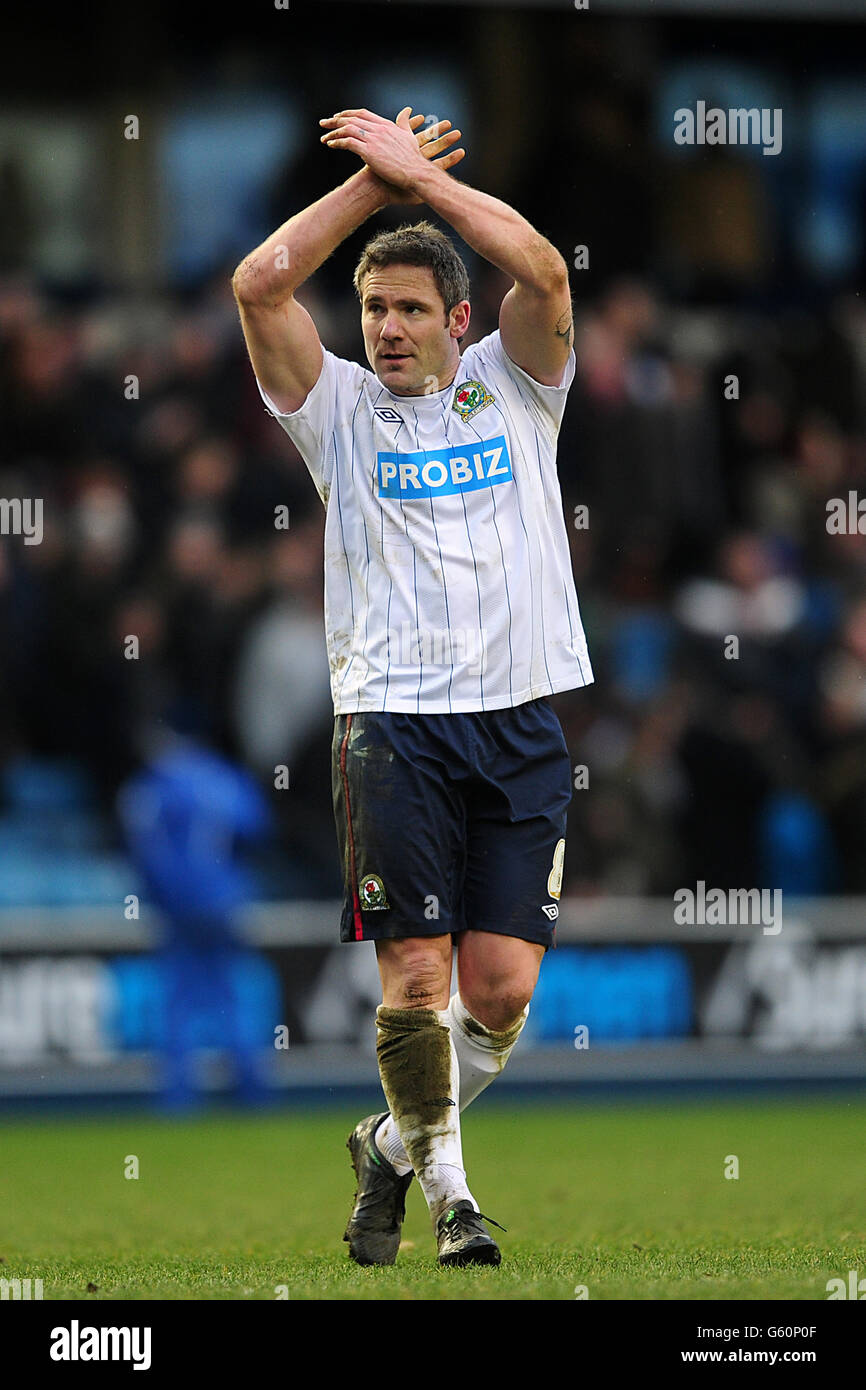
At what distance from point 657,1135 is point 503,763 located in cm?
674

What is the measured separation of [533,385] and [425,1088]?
206cm

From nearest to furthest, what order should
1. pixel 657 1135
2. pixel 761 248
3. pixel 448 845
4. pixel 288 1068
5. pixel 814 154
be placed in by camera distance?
pixel 448 845, pixel 657 1135, pixel 288 1068, pixel 761 248, pixel 814 154

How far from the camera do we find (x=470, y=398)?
6.24 metres

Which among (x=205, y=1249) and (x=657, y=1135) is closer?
(x=205, y=1249)

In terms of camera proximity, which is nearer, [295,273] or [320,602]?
[295,273]

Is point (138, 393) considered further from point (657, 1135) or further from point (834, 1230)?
point (834, 1230)

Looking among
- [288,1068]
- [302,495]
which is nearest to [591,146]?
[302,495]

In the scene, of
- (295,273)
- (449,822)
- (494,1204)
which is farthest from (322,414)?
(494,1204)

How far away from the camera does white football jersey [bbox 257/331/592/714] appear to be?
20.0 ft

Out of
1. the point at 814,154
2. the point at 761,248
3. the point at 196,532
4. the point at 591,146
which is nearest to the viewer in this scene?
the point at 196,532

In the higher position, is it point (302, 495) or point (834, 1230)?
point (302, 495)

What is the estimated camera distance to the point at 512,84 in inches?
732

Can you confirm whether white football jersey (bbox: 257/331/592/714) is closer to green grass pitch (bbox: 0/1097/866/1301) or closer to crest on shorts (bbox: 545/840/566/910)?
crest on shorts (bbox: 545/840/566/910)

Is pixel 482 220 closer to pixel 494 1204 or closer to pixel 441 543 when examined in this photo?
pixel 441 543
